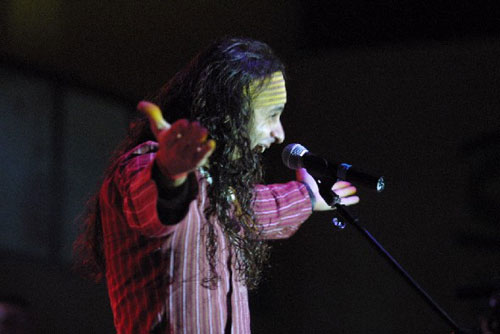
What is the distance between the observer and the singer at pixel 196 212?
4.46 ft

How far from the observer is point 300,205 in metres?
2.18

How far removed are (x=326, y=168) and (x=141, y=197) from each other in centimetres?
64

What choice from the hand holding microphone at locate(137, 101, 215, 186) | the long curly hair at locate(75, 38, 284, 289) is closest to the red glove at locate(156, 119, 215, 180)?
the hand holding microphone at locate(137, 101, 215, 186)

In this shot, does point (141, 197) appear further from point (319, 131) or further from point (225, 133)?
point (319, 131)

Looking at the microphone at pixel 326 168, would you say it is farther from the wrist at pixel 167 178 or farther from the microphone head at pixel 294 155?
the wrist at pixel 167 178

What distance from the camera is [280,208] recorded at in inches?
83.6

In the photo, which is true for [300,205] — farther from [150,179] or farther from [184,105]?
[150,179]

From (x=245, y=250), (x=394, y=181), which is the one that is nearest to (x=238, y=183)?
(x=245, y=250)

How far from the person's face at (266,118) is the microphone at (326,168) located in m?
0.08

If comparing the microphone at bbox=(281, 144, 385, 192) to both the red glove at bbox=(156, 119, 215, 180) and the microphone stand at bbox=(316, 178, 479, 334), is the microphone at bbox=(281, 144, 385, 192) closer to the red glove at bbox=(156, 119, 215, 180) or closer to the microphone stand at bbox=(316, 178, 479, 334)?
the microphone stand at bbox=(316, 178, 479, 334)

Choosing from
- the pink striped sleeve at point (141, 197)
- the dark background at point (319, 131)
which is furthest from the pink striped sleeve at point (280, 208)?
the dark background at point (319, 131)

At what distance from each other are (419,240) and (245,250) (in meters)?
2.40

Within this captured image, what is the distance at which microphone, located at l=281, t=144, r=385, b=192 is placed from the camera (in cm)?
164

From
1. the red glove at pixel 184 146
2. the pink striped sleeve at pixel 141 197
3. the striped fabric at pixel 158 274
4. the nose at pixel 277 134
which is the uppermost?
the nose at pixel 277 134
